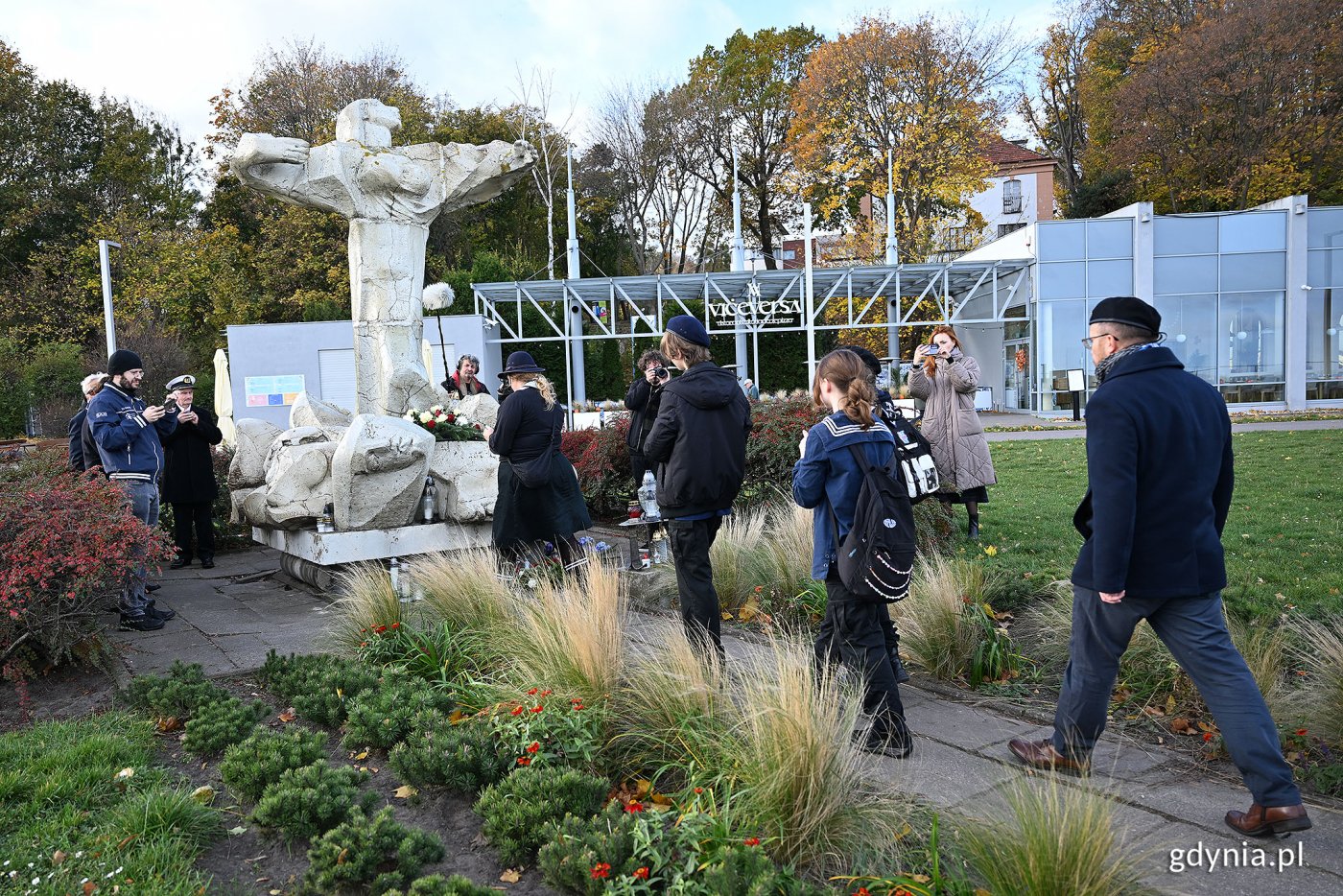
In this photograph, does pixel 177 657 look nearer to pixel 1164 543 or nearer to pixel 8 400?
pixel 1164 543

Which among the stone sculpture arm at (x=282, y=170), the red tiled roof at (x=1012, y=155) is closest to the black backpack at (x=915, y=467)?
the stone sculpture arm at (x=282, y=170)

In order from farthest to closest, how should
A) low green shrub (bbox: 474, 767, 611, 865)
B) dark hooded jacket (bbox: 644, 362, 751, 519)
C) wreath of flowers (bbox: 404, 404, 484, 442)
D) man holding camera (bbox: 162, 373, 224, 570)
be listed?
man holding camera (bbox: 162, 373, 224, 570), wreath of flowers (bbox: 404, 404, 484, 442), dark hooded jacket (bbox: 644, 362, 751, 519), low green shrub (bbox: 474, 767, 611, 865)

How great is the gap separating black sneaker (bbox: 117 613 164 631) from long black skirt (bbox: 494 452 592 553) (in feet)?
8.20

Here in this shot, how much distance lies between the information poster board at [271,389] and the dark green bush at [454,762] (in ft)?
65.6

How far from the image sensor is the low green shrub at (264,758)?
3.69m

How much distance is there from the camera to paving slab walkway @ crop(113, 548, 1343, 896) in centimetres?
291

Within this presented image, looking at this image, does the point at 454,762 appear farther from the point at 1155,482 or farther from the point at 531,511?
the point at 531,511

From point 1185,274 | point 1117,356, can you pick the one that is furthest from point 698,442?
point 1185,274

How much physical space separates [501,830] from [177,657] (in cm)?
360

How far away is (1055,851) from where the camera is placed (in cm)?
253

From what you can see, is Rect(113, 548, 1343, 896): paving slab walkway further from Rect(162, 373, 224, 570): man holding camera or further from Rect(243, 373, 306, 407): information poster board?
Rect(243, 373, 306, 407): information poster board

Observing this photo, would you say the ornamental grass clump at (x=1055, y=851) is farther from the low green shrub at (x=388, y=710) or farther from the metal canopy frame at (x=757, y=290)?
the metal canopy frame at (x=757, y=290)

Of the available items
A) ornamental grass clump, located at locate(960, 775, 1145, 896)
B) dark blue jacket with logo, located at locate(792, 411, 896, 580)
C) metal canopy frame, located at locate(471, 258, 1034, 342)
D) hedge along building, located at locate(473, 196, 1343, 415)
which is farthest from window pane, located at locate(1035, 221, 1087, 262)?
ornamental grass clump, located at locate(960, 775, 1145, 896)

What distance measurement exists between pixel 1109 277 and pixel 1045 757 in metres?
26.0
